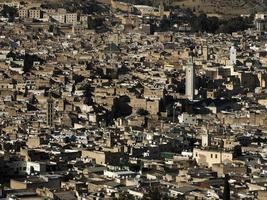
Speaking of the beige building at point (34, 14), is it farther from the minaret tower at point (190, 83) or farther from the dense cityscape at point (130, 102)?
the minaret tower at point (190, 83)

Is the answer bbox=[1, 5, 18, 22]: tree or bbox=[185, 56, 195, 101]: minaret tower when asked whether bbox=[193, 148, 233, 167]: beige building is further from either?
bbox=[1, 5, 18, 22]: tree

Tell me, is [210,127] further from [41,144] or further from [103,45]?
[103,45]

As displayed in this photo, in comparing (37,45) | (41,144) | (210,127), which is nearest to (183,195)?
(41,144)

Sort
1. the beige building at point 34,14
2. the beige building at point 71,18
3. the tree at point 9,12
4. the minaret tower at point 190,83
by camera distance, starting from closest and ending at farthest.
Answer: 1. the minaret tower at point 190,83
2. the tree at point 9,12
3. the beige building at point 71,18
4. the beige building at point 34,14

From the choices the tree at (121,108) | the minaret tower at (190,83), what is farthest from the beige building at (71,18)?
the tree at (121,108)

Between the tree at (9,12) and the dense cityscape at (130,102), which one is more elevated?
the tree at (9,12)

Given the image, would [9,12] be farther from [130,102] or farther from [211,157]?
[211,157]

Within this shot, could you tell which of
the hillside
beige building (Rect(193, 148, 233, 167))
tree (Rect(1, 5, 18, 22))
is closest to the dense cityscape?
beige building (Rect(193, 148, 233, 167))
